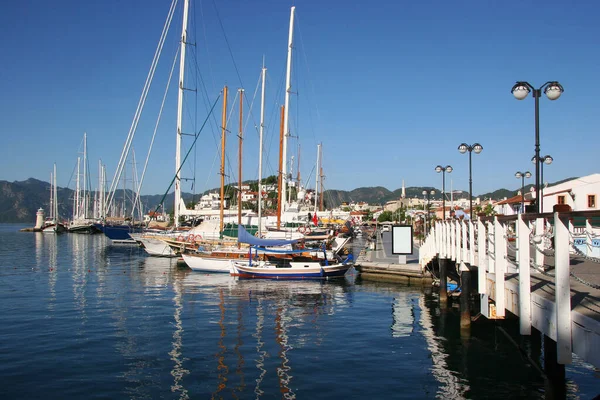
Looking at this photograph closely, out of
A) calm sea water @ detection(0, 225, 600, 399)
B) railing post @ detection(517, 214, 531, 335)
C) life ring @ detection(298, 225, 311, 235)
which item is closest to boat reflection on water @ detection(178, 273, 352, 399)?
calm sea water @ detection(0, 225, 600, 399)

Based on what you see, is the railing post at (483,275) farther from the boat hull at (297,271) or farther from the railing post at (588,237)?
the boat hull at (297,271)

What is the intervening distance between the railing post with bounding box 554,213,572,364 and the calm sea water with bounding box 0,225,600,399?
5.40 m

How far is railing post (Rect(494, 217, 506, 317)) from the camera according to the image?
9805 mm

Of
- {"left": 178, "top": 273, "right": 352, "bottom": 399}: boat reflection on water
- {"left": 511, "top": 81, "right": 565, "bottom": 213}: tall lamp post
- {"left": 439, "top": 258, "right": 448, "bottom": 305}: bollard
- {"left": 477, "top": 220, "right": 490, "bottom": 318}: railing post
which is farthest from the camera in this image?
{"left": 439, "top": 258, "right": 448, "bottom": 305}: bollard

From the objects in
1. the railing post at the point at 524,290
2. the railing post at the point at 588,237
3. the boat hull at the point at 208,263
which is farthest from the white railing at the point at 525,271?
the boat hull at the point at 208,263

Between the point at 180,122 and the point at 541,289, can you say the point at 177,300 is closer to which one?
the point at 541,289

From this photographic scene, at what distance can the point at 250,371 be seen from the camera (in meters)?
13.6

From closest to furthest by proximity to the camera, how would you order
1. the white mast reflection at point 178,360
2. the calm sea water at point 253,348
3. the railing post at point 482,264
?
the railing post at point 482,264
the white mast reflection at point 178,360
the calm sea water at point 253,348

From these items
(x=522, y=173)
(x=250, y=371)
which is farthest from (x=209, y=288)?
(x=522, y=173)

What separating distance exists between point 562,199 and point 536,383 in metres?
35.1

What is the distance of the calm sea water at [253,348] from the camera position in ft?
40.4

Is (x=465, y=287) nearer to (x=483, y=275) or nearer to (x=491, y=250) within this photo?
(x=483, y=275)

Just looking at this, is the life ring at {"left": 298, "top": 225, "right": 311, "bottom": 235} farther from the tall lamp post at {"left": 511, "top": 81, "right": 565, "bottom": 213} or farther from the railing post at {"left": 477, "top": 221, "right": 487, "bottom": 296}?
the railing post at {"left": 477, "top": 221, "right": 487, "bottom": 296}

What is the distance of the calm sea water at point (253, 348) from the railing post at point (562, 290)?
17.7 ft
